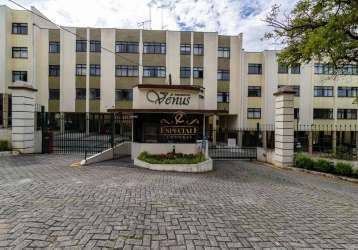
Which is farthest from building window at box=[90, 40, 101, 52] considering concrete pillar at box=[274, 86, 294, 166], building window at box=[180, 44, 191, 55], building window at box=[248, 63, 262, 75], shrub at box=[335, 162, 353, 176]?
shrub at box=[335, 162, 353, 176]

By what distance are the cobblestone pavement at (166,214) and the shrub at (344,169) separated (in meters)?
3.33

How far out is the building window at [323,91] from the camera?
36.7 meters

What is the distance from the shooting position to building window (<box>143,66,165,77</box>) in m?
34.1

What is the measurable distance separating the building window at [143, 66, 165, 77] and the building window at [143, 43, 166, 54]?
202 centimetres

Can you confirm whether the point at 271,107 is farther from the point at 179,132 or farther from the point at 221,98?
the point at 179,132

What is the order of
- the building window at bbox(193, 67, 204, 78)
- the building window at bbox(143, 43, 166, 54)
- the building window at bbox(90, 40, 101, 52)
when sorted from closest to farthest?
the building window at bbox(90, 40, 101, 52) < the building window at bbox(143, 43, 166, 54) < the building window at bbox(193, 67, 204, 78)

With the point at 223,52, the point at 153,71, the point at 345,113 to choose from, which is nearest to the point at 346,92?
the point at 345,113

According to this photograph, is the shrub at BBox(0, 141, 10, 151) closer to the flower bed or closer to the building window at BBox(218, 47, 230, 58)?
the flower bed

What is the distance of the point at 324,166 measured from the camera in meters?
12.5

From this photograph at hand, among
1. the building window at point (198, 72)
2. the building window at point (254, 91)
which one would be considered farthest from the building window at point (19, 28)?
the building window at point (254, 91)

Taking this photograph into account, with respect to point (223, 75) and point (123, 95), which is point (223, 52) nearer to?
point (223, 75)

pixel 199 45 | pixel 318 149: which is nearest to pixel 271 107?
pixel 199 45

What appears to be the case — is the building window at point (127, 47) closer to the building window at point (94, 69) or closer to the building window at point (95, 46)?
the building window at point (95, 46)

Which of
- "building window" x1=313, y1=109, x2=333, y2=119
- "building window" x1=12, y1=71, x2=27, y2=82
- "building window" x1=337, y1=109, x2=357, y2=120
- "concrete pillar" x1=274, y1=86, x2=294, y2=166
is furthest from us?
"building window" x1=337, y1=109, x2=357, y2=120
